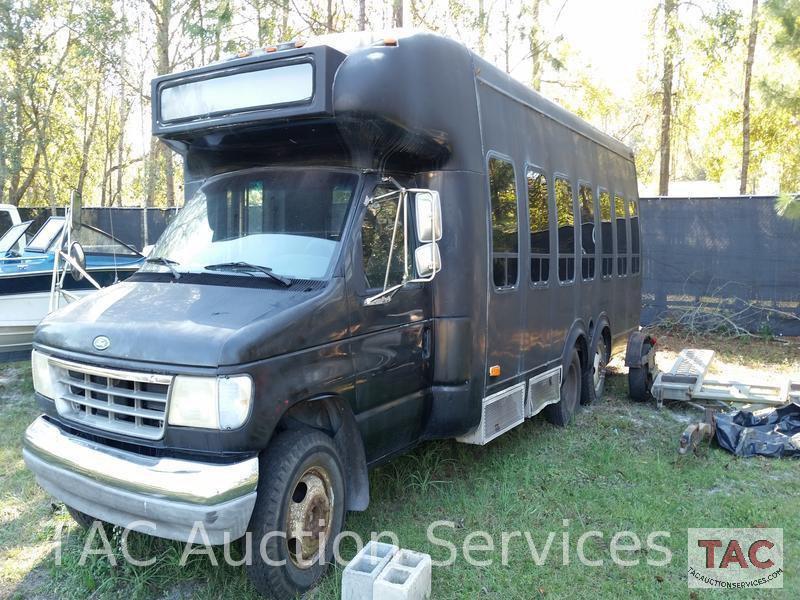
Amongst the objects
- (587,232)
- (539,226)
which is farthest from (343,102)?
(587,232)

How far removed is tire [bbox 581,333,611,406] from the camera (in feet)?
26.8

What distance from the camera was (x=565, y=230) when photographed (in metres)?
7.18

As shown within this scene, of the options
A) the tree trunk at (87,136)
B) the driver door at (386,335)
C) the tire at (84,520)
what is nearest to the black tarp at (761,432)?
the driver door at (386,335)

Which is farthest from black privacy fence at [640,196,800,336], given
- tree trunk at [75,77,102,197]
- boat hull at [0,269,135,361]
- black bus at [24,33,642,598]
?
tree trunk at [75,77,102,197]

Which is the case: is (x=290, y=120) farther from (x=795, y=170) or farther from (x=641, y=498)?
(x=795, y=170)

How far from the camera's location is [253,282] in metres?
4.07

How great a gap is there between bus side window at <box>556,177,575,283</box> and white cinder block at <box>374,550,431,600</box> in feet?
12.6

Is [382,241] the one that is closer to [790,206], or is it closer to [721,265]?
[790,206]

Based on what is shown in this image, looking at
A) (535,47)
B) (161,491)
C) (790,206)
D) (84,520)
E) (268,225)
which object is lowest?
(84,520)

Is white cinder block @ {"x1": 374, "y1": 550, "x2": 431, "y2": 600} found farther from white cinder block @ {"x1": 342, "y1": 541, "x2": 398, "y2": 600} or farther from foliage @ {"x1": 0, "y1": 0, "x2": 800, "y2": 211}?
foliage @ {"x1": 0, "y1": 0, "x2": 800, "y2": 211}

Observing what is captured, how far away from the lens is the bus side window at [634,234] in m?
9.82

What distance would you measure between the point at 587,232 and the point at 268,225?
4518 millimetres

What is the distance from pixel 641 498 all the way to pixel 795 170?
1488 centimetres

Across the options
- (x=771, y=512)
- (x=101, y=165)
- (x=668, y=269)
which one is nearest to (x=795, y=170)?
(x=668, y=269)
